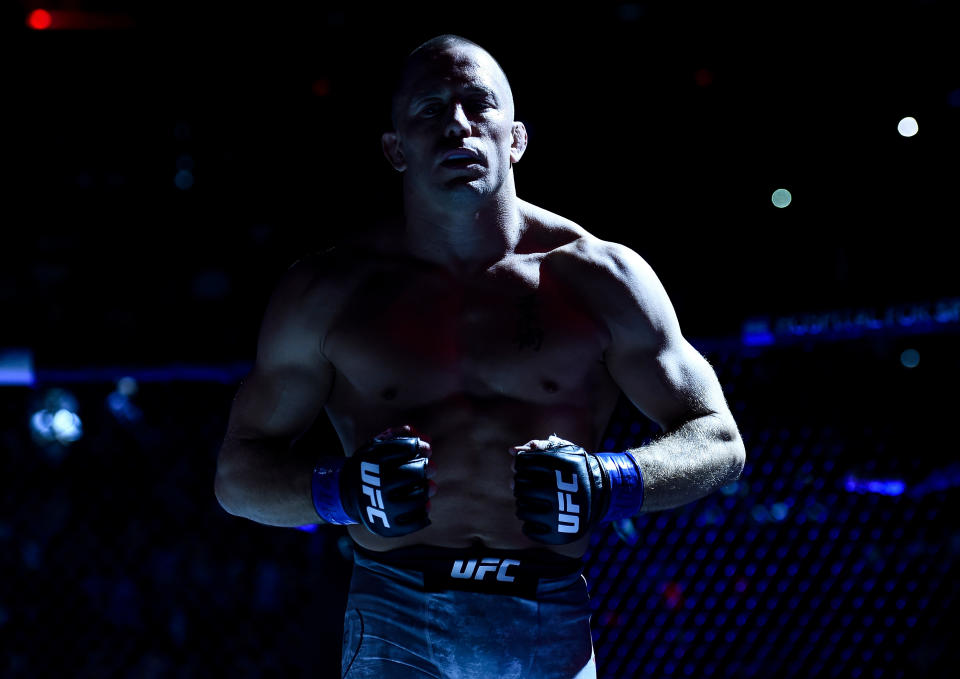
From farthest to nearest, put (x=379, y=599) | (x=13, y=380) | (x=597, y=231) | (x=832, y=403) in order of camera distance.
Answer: (x=597, y=231) → (x=832, y=403) → (x=13, y=380) → (x=379, y=599)

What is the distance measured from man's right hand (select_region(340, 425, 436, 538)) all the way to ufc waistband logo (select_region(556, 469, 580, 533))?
22 centimetres

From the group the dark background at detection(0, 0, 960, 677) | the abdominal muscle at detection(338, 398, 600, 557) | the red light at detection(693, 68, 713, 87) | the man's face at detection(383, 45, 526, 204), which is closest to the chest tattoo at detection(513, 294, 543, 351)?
the abdominal muscle at detection(338, 398, 600, 557)

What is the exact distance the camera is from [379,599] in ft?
5.96

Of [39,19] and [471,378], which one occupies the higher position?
[39,19]

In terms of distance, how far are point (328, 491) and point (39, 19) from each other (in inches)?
164

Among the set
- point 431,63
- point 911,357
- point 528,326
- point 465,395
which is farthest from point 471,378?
point 911,357

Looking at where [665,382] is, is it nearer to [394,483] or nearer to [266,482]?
[394,483]

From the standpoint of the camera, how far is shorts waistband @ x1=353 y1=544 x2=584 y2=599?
1791 millimetres

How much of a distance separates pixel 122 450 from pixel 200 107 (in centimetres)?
251

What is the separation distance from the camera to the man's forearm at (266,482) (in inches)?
71.3

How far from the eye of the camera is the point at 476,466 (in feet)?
6.02

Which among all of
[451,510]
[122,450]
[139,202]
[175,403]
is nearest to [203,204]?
[139,202]

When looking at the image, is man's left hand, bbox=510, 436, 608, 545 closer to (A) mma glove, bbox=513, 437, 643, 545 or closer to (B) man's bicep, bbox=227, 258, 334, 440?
(A) mma glove, bbox=513, 437, 643, 545

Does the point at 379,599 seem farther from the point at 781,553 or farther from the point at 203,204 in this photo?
the point at 203,204
